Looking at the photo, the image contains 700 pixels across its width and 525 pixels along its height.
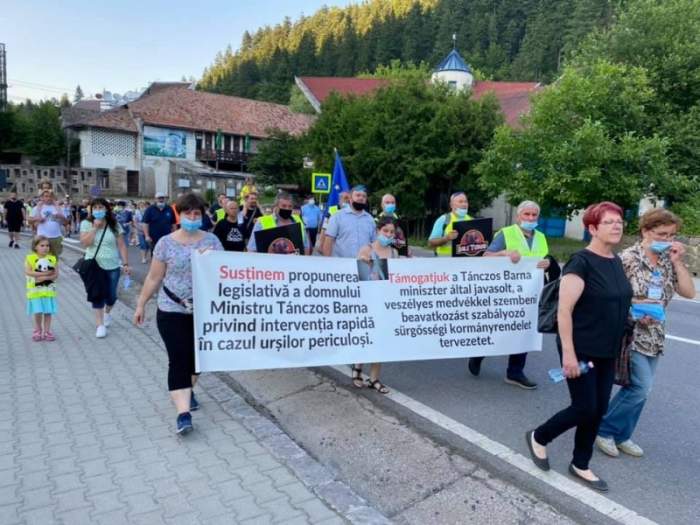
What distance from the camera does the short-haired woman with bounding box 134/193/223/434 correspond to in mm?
4020

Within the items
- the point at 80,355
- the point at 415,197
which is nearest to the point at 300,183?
the point at 415,197

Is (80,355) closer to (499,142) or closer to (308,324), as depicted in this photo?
(308,324)

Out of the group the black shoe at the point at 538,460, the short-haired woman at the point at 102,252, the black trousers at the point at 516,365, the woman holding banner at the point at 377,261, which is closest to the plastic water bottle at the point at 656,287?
the black shoe at the point at 538,460

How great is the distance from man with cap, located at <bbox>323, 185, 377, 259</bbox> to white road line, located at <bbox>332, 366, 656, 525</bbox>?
5.66 feet

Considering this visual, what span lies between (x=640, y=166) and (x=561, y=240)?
10260mm

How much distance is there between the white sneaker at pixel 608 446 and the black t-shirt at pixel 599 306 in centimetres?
97

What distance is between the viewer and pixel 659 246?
349 cm

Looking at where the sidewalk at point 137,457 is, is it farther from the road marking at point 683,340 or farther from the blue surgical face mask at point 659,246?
the road marking at point 683,340

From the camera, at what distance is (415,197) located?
24375 millimetres

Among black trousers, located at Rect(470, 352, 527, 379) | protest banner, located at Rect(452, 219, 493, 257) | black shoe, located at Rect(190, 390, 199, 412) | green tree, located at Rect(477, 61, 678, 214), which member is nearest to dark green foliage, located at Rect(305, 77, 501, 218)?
green tree, located at Rect(477, 61, 678, 214)

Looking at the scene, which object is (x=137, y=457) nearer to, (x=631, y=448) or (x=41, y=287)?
(x=631, y=448)

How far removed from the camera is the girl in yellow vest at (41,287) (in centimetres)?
637

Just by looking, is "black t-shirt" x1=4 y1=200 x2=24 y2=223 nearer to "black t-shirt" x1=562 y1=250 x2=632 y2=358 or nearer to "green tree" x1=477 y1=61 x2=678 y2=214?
"green tree" x1=477 y1=61 x2=678 y2=214

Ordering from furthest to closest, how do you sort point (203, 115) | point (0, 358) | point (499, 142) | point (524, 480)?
point (203, 115)
point (499, 142)
point (0, 358)
point (524, 480)
